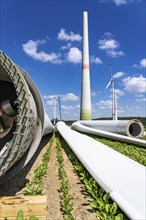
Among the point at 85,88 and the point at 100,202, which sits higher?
the point at 85,88

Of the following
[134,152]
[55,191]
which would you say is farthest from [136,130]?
[55,191]

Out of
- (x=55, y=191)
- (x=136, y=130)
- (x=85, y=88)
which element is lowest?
(x=55, y=191)

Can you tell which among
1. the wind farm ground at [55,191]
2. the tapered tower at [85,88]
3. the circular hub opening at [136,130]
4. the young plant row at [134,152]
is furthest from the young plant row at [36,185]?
the tapered tower at [85,88]

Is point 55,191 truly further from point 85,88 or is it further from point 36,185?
point 85,88

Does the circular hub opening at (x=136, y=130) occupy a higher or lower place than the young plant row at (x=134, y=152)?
higher

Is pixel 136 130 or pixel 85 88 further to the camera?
pixel 85 88

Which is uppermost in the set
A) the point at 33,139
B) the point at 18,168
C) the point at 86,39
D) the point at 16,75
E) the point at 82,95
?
the point at 86,39

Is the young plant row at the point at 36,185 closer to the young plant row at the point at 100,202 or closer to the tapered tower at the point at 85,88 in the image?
the young plant row at the point at 100,202

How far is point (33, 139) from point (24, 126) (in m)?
1.17

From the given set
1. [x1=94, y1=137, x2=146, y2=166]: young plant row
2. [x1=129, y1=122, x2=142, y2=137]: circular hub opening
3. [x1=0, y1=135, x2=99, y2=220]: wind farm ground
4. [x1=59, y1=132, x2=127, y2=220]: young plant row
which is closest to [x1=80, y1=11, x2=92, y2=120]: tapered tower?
[x1=129, y1=122, x2=142, y2=137]: circular hub opening

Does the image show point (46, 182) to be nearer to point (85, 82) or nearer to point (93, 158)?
point (93, 158)

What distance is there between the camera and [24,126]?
369cm

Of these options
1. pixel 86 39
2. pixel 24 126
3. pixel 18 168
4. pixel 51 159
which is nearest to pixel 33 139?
pixel 18 168

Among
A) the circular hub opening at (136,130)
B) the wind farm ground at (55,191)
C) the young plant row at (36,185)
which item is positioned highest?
the circular hub opening at (136,130)
